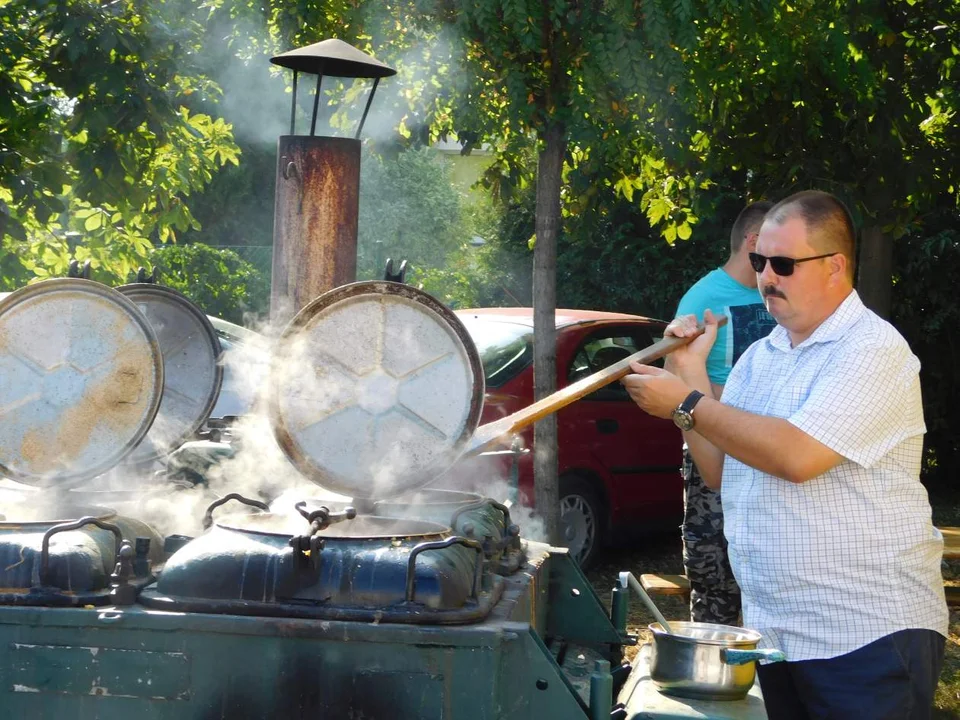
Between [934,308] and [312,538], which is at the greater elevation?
[934,308]

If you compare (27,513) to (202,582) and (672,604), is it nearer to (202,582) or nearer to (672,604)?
(202,582)

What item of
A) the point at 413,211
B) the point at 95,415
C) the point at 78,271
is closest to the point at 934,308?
the point at 78,271

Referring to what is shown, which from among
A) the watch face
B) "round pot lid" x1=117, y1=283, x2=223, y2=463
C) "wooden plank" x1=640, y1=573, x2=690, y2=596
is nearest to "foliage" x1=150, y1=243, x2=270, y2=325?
"wooden plank" x1=640, y1=573, x2=690, y2=596

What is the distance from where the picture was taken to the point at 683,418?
121 inches

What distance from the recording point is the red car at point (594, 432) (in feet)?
24.0

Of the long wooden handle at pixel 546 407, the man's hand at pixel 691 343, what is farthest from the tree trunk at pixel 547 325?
the long wooden handle at pixel 546 407

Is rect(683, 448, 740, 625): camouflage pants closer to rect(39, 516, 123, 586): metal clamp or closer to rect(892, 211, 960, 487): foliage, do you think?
rect(39, 516, 123, 586): metal clamp

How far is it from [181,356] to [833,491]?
2208 millimetres

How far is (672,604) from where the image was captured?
724cm

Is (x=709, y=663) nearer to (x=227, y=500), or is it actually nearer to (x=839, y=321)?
(x=839, y=321)

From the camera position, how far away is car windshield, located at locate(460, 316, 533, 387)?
715cm

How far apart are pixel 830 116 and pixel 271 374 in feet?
18.5

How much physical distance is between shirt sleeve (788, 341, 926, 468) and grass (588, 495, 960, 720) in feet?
10.2

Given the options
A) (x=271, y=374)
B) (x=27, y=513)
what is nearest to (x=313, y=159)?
(x=271, y=374)
